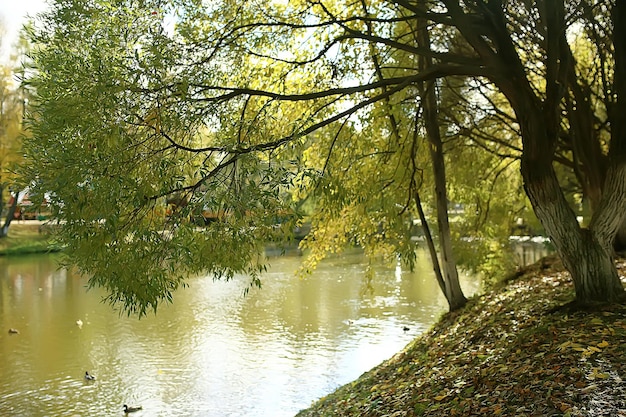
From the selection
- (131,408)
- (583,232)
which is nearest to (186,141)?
(583,232)

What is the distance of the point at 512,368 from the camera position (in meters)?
4.82

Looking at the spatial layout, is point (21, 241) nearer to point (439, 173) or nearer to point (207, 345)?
point (207, 345)

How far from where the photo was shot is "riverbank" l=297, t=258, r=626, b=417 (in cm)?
398

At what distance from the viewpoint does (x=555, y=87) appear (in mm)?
5730

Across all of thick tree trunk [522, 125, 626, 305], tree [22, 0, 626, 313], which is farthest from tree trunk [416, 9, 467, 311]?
thick tree trunk [522, 125, 626, 305]

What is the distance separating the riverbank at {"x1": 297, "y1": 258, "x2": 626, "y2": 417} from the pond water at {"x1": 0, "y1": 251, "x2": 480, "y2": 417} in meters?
2.24

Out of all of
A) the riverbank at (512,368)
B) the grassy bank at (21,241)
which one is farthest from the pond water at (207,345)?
the grassy bank at (21,241)

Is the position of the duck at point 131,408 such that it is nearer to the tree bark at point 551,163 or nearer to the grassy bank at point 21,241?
the tree bark at point 551,163

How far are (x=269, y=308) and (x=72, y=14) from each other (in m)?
11.6

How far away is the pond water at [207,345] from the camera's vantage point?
917 centimetres

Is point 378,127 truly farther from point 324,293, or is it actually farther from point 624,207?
point 324,293

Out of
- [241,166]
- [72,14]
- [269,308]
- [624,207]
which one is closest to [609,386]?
[624,207]

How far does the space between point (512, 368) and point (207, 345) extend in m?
8.49

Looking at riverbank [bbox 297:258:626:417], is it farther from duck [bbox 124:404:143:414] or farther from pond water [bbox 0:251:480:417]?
duck [bbox 124:404:143:414]
